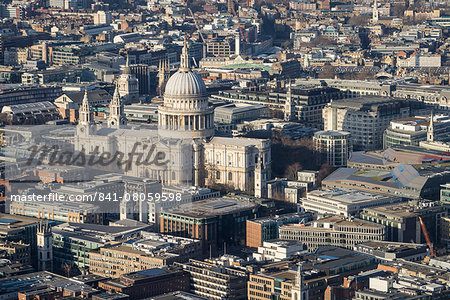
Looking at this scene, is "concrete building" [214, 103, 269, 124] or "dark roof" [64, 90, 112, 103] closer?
"concrete building" [214, 103, 269, 124]

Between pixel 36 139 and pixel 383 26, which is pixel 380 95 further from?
pixel 383 26

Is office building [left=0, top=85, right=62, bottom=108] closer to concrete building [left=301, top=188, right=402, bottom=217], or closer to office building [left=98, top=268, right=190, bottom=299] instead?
concrete building [left=301, top=188, right=402, bottom=217]

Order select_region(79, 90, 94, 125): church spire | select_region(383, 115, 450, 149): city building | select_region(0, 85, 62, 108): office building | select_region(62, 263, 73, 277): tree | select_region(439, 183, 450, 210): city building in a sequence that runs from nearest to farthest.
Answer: select_region(62, 263, 73, 277): tree < select_region(439, 183, 450, 210): city building < select_region(79, 90, 94, 125): church spire < select_region(383, 115, 450, 149): city building < select_region(0, 85, 62, 108): office building

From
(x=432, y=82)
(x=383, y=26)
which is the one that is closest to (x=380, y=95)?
(x=432, y=82)

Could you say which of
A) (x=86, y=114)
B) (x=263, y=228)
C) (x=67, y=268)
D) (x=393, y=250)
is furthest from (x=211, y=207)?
(x=86, y=114)

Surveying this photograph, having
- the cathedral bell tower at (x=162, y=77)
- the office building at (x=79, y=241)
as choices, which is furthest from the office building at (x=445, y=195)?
the cathedral bell tower at (x=162, y=77)

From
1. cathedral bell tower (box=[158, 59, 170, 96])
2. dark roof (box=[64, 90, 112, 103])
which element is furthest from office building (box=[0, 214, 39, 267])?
cathedral bell tower (box=[158, 59, 170, 96])

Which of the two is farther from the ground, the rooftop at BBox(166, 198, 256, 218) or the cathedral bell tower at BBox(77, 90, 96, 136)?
the cathedral bell tower at BBox(77, 90, 96, 136)
